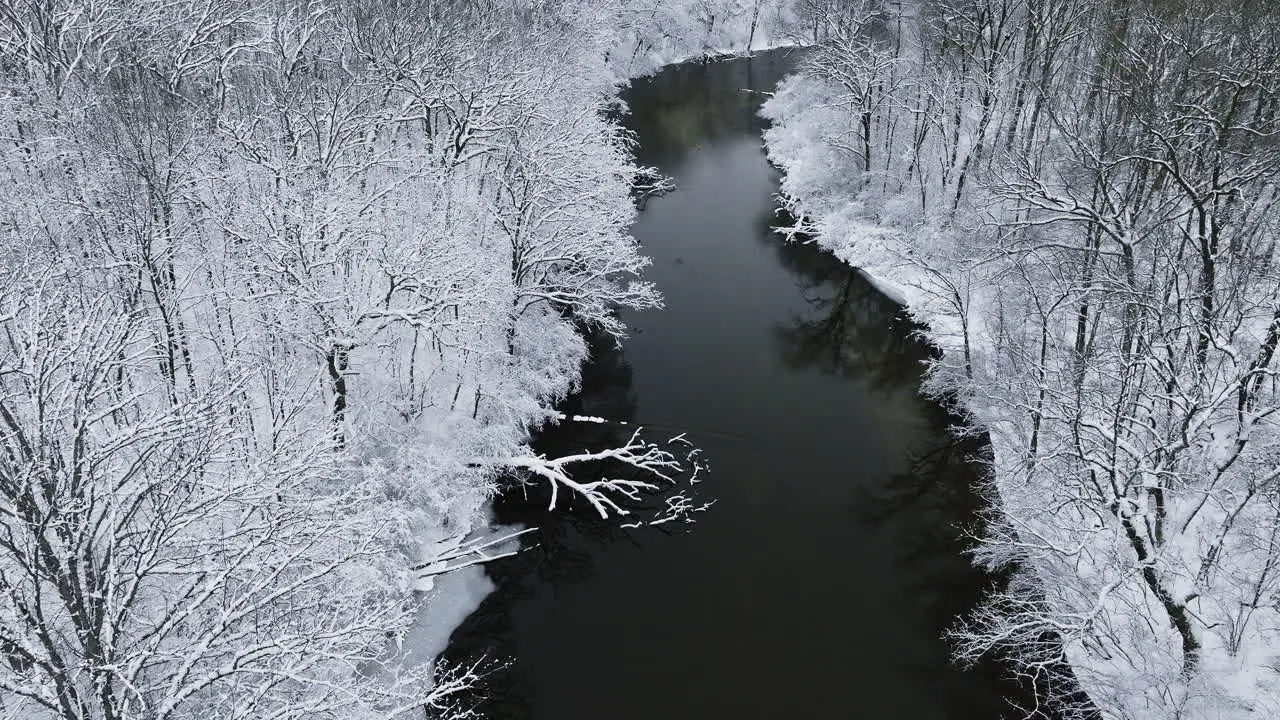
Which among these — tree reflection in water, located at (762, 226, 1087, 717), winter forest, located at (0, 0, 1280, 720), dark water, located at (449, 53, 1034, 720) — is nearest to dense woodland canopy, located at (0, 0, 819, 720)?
winter forest, located at (0, 0, 1280, 720)

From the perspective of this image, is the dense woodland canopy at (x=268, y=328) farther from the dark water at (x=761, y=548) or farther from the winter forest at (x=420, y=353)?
the dark water at (x=761, y=548)

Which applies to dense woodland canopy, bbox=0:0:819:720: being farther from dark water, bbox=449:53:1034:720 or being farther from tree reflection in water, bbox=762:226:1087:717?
tree reflection in water, bbox=762:226:1087:717

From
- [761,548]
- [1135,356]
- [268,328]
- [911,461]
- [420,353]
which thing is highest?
[268,328]

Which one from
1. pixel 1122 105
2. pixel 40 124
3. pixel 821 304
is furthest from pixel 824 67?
pixel 40 124

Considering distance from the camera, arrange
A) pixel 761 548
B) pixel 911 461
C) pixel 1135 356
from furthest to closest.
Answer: pixel 911 461 < pixel 761 548 < pixel 1135 356

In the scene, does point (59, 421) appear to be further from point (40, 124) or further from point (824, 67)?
point (824, 67)

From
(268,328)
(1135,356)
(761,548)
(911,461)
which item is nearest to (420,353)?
(268,328)

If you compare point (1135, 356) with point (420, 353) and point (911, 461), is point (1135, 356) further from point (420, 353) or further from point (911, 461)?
point (420, 353)
